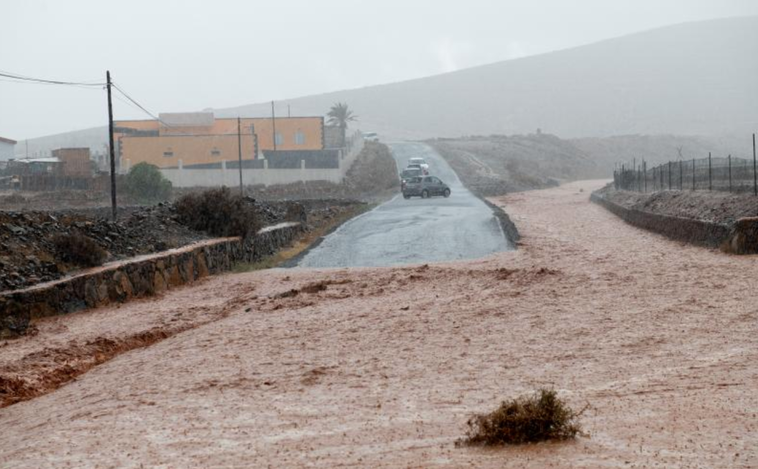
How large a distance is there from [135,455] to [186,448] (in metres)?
0.41

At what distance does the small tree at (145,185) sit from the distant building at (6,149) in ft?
67.4

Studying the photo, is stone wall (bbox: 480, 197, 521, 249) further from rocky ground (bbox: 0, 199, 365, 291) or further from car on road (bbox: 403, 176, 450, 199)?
car on road (bbox: 403, 176, 450, 199)

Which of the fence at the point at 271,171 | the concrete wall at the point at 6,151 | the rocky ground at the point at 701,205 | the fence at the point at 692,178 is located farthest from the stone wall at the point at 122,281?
the concrete wall at the point at 6,151

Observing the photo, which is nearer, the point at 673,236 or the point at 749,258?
the point at 749,258

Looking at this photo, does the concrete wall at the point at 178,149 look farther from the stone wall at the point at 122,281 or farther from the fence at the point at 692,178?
the stone wall at the point at 122,281

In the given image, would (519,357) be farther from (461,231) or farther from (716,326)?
(461,231)

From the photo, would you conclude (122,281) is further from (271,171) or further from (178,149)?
(178,149)

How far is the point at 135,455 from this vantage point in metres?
8.32

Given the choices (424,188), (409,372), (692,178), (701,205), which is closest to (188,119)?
(424,188)

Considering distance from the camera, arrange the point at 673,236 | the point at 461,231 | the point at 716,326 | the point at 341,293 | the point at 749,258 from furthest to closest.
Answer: the point at 461,231
the point at 673,236
the point at 749,258
the point at 341,293
the point at 716,326

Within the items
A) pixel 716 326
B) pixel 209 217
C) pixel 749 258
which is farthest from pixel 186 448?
pixel 209 217

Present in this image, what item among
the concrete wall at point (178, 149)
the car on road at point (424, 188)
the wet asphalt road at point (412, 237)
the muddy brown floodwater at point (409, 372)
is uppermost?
the concrete wall at point (178, 149)

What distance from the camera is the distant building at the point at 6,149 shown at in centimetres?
8256

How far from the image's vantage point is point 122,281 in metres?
20.7
